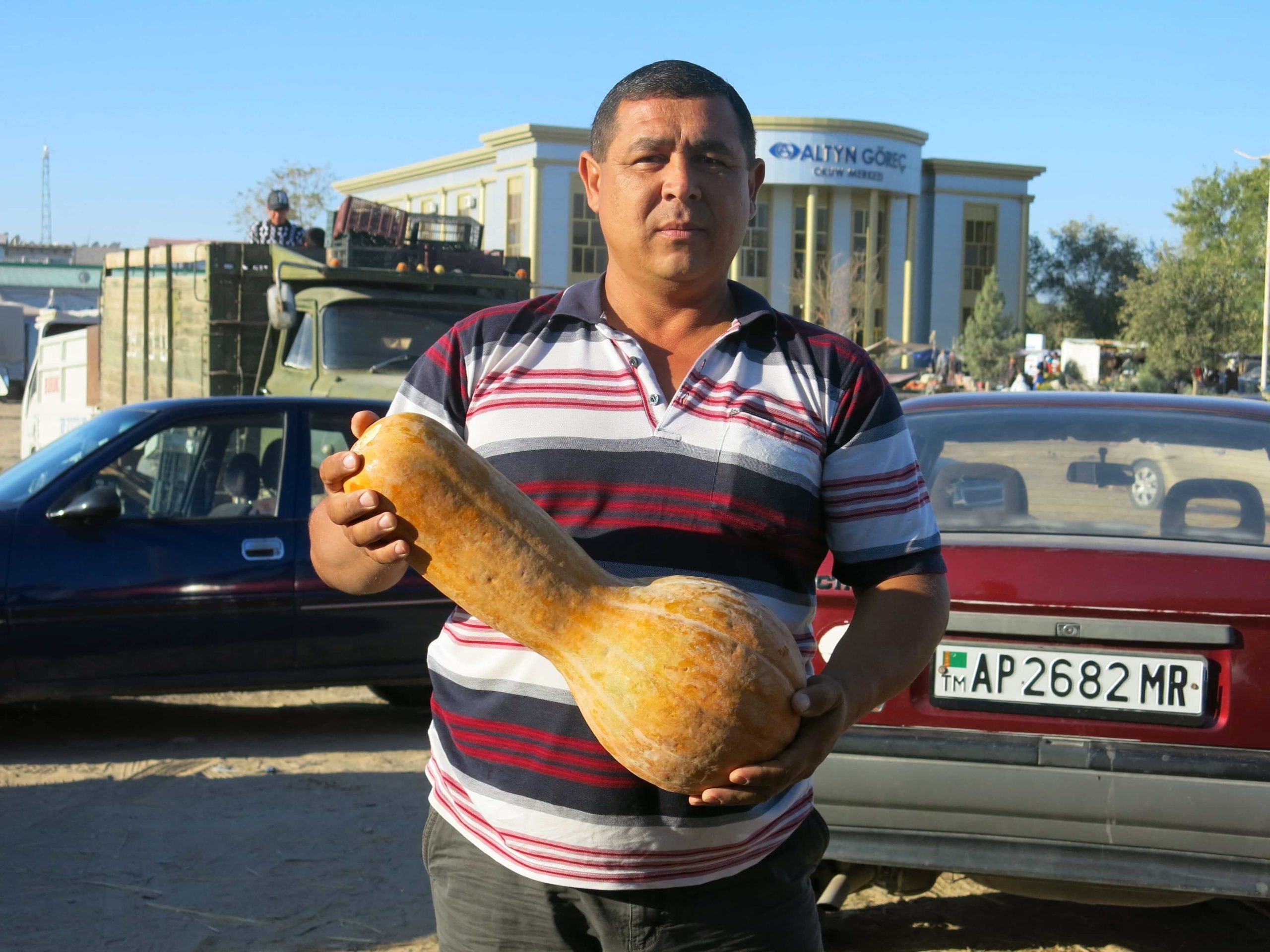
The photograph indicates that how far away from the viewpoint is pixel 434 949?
420 cm

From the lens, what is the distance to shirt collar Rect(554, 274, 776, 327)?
218 centimetres

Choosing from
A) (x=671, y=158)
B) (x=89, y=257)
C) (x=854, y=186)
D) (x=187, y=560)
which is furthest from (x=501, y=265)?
(x=89, y=257)

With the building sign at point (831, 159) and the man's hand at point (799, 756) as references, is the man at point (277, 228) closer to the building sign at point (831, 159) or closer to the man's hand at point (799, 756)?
the man's hand at point (799, 756)

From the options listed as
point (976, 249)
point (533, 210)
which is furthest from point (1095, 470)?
point (976, 249)

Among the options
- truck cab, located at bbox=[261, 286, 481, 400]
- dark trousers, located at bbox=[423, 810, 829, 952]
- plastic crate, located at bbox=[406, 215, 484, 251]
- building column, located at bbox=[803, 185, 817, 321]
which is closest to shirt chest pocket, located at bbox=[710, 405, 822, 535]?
dark trousers, located at bbox=[423, 810, 829, 952]

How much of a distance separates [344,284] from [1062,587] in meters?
8.59

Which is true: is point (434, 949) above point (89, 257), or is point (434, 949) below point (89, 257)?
below

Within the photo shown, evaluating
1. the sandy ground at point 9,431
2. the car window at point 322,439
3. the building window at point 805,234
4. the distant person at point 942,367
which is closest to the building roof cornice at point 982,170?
the building window at point 805,234

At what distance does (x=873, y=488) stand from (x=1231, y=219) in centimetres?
7151

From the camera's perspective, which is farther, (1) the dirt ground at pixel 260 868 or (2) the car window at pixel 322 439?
(2) the car window at pixel 322 439

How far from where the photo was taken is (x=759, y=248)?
210 feet

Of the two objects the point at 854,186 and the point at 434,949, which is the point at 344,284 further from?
the point at 854,186

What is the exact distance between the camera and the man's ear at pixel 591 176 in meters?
2.29

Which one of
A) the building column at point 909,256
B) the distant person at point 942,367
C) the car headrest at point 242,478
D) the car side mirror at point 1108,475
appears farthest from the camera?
the building column at point 909,256
